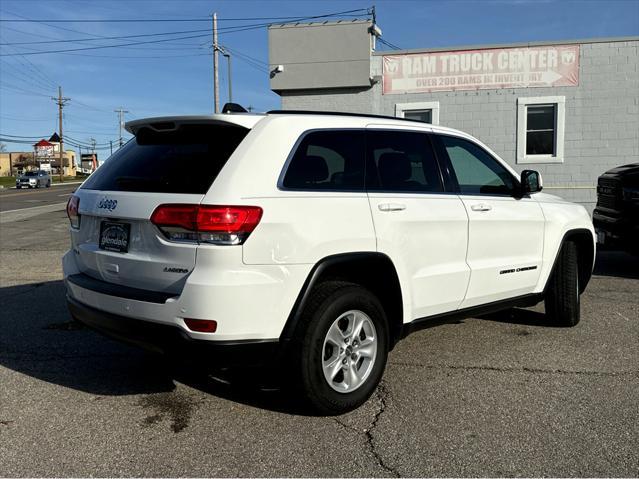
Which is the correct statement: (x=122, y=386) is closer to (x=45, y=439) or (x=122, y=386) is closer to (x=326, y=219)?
(x=45, y=439)

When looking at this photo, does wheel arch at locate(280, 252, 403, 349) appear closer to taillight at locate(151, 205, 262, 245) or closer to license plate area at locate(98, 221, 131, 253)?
taillight at locate(151, 205, 262, 245)

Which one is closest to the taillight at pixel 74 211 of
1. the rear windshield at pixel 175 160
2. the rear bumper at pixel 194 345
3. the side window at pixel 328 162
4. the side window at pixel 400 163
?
the rear windshield at pixel 175 160

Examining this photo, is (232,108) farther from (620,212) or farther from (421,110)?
(421,110)

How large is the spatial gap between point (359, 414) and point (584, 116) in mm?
12666

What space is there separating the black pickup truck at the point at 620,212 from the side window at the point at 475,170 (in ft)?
12.0

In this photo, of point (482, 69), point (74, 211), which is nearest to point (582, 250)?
point (74, 211)

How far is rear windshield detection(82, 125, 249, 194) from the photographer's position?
11.1 ft

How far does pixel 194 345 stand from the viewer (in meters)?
3.21

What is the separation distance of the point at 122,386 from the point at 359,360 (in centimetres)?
171

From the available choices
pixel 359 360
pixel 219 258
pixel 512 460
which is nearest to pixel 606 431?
pixel 512 460

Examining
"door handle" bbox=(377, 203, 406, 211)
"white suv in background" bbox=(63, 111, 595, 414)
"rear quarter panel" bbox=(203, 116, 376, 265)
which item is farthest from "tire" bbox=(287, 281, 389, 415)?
"door handle" bbox=(377, 203, 406, 211)

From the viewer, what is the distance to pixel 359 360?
12.7 feet

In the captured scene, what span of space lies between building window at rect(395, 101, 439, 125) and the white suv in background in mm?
10523

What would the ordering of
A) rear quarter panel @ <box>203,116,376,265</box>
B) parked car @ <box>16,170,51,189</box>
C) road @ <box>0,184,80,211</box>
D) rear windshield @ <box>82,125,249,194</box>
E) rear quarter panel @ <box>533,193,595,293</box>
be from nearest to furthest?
rear quarter panel @ <box>203,116,376,265</box>
rear windshield @ <box>82,125,249,194</box>
rear quarter panel @ <box>533,193,595,293</box>
road @ <box>0,184,80,211</box>
parked car @ <box>16,170,51,189</box>
